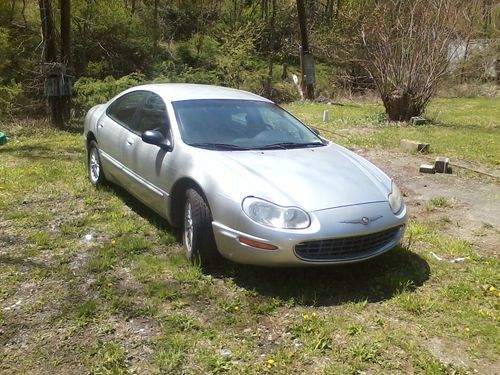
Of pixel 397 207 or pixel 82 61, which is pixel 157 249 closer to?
pixel 397 207

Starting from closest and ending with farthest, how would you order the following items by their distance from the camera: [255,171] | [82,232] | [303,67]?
1. [255,171]
2. [82,232]
3. [303,67]

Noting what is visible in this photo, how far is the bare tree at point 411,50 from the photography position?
42.3ft

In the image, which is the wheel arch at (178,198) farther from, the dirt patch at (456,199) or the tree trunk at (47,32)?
the tree trunk at (47,32)

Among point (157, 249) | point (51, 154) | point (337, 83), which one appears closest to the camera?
point (157, 249)

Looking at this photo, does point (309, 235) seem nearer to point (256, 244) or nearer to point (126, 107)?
point (256, 244)

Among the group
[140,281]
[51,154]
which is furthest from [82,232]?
[51,154]

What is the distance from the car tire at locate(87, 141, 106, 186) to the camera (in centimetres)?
637

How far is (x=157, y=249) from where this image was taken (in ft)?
15.3

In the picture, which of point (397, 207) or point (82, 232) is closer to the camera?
point (397, 207)

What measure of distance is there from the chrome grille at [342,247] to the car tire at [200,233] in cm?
75

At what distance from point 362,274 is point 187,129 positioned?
1971 millimetres

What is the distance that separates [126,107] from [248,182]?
2495 millimetres

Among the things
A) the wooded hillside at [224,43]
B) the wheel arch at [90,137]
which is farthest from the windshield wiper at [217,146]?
the wooded hillside at [224,43]

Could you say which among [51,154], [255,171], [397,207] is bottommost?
[51,154]
